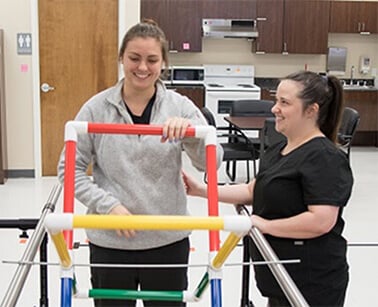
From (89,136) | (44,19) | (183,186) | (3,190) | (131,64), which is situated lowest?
(3,190)

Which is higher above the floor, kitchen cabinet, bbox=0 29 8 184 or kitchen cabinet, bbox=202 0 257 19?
kitchen cabinet, bbox=202 0 257 19

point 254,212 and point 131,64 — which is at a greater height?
point 131,64

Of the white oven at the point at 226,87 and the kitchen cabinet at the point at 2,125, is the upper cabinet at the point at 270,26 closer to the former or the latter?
the white oven at the point at 226,87

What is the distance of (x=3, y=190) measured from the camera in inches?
218

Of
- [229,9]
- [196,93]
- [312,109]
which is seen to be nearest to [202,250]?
[312,109]

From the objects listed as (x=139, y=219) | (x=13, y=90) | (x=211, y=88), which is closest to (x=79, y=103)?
(x=13, y=90)

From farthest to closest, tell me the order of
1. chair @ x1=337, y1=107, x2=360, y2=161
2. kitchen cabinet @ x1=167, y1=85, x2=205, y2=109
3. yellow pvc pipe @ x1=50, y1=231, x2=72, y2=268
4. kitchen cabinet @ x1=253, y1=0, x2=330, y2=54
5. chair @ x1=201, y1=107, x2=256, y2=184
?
1. kitchen cabinet @ x1=253, y1=0, x2=330, y2=54
2. kitchen cabinet @ x1=167, y1=85, x2=205, y2=109
3. chair @ x1=201, y1=107, x2=256, y2=184
4. chair @ x1=337, y1=107, x2=360, y2=161
5. yellow pvc pipe @ x1=50, y1=231, x2=72, y2=268

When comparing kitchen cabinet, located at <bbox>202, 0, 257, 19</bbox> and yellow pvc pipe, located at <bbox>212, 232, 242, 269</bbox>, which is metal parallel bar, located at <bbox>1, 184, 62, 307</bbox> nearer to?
yellow pvc pipe, located at <bbox>212, 232, 242, 269</bbox>

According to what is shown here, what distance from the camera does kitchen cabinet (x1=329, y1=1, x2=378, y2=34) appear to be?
8.00 m

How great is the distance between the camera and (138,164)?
1704 millimetres

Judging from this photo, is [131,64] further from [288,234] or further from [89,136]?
[288,234]

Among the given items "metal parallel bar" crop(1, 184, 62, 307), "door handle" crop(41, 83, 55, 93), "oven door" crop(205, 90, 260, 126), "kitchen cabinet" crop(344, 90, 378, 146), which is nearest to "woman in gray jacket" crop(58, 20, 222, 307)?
"metal parallel bar" crop(1, 184, 62, 307)

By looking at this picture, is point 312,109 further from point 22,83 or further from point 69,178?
point 22,83

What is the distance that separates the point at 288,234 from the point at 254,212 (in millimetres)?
209
